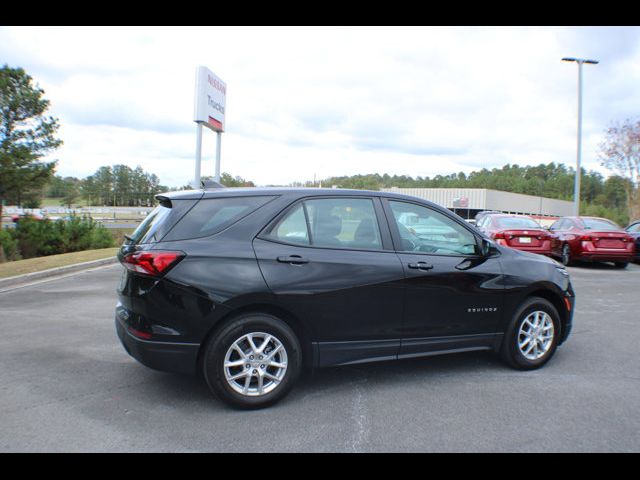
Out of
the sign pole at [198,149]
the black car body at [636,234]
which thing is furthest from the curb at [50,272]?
the black car body at [636,234]

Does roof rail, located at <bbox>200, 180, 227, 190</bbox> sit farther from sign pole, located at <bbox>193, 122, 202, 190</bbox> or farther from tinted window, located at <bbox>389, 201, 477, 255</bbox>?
sign pole, located at <bbox>193, 122, 202, 190</bbox>

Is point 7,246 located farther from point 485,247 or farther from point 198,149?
point 485,247

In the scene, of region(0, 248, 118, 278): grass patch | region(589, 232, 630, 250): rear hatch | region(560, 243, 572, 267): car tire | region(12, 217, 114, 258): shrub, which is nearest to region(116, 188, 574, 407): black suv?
region(0, 248, 118, 278): grass patch

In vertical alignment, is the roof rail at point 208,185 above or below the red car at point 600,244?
→ above

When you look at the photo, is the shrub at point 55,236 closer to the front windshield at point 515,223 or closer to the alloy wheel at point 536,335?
the front windshield at point 515,223

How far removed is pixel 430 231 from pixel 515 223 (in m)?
10.8

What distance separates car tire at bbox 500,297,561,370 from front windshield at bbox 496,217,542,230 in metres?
9.53

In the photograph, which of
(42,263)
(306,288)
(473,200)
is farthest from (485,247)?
(473,200)

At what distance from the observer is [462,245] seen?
4676 mm

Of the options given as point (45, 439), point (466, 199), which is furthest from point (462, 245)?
point (466, 199)

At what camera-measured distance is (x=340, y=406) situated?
3.92 m

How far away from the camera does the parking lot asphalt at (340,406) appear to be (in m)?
3.32

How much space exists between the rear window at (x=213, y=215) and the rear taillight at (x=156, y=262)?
0.15 metres

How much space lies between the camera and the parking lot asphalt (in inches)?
131
